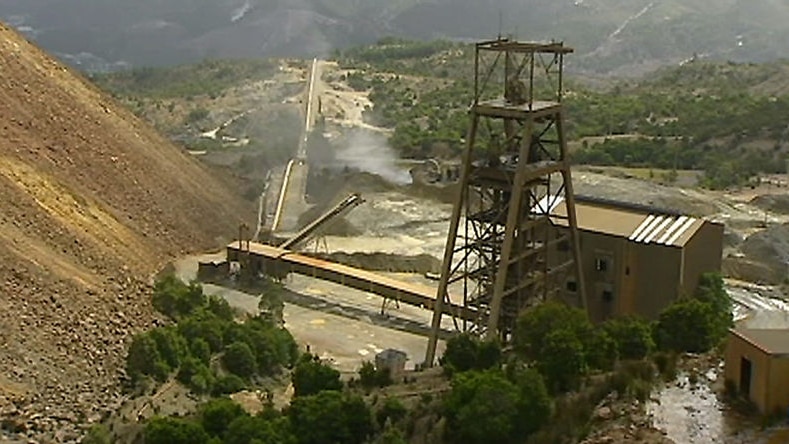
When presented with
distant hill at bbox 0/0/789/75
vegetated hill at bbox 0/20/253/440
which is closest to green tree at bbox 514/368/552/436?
vegetated hill at bbox 0/20/253/440

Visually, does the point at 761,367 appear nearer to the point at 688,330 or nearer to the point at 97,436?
the point at 688,330

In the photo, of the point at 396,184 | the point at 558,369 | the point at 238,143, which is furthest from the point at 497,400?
the point at 238,143

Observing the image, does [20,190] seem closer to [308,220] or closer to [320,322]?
[320,322]

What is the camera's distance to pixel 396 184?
166 ft

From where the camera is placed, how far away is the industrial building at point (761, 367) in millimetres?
17016

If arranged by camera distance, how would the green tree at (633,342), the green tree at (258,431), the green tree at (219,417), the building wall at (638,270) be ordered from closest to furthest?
the green tree at (258,431) < the green tree at (219,417) < the green tree at (633,342) < the building wall at (638,270)

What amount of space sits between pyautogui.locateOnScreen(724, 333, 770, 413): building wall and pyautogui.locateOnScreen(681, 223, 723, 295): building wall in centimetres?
865

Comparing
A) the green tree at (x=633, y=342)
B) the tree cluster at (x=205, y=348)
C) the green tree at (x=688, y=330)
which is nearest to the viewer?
the green tree at (x=633, y=342)

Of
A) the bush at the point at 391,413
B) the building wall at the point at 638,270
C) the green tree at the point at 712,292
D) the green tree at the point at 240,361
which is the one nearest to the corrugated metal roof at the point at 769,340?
the bush at the point at 391,413

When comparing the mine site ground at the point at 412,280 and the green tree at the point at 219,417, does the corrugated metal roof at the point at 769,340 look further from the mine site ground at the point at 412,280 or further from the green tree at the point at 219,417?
the green tree at the point at 219,417

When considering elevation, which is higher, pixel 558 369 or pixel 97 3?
pixel 97 3

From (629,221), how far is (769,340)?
412 inches

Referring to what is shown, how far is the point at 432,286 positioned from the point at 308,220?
37.5 ft

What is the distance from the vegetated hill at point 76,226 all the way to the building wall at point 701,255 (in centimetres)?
1255
